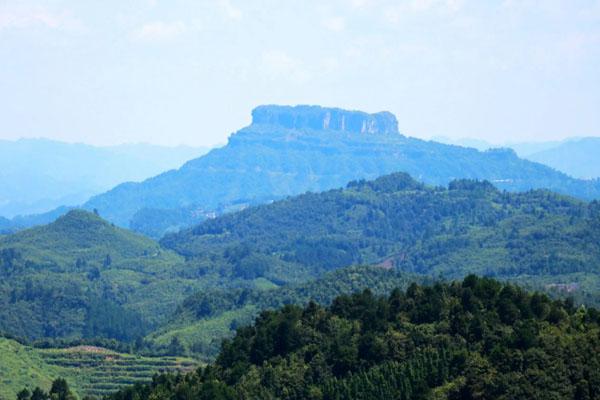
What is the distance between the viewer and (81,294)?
160 m

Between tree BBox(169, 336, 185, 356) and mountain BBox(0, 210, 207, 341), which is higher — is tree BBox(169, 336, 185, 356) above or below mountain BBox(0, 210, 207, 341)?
above

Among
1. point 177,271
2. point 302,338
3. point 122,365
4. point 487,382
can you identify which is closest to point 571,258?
point 177,271

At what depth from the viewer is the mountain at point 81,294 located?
5880 inches

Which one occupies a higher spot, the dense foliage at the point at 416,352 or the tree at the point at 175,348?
the dense foliage at the point at 416,352

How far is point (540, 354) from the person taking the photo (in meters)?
56.7

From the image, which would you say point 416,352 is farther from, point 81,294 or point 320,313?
point 81,294

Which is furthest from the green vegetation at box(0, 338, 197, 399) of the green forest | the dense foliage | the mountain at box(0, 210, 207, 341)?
the mountain at box(0, 210, 207, 341)

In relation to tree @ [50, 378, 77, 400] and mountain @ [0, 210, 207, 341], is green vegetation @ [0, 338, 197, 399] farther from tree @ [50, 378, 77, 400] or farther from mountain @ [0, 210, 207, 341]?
mountain @ [0, 210, 207, 341]

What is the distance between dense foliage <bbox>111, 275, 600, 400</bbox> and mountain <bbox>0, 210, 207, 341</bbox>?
242ft

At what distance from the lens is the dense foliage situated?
56.2m

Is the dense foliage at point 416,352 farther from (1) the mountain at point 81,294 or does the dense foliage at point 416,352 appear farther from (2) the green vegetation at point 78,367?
(1) the mountain at point 81,294

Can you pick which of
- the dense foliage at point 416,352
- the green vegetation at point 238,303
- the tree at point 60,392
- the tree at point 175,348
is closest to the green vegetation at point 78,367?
the tree at point 175,348

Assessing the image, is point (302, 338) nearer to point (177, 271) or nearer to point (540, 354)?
point (540, 354)

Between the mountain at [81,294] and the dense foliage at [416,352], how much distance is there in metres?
73.7
